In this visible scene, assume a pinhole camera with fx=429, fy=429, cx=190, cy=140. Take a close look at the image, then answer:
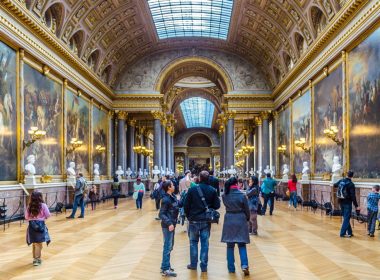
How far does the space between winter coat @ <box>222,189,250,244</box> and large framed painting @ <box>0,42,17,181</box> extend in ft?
36.4

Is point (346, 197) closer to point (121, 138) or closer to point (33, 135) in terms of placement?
point (33, 135)

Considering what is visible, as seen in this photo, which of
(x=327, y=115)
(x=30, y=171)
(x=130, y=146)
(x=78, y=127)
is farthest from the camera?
(x=130, y=146)

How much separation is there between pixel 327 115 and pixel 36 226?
54.0 ft

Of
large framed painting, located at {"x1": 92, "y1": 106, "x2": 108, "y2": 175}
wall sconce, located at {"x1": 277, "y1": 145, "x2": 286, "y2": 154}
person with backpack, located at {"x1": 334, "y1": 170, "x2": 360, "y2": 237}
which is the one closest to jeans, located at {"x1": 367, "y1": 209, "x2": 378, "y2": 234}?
person with backpack, located at {"x1": 334, "y1": 170, "x2": 360, "y2": 237}

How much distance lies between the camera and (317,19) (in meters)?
22.7

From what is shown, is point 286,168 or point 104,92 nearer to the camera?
point 286,168

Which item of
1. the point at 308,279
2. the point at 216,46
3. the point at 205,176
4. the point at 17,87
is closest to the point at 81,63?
the point at 17,87

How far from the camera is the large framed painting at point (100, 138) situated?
1225 inches

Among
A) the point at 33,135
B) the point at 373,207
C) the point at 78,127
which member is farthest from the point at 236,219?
the point at 78,127

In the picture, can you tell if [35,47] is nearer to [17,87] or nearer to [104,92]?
[17,87]

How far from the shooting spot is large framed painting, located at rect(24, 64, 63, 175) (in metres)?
18.7

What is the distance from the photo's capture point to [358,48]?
1712cm

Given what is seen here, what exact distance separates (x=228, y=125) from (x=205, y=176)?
30.3m

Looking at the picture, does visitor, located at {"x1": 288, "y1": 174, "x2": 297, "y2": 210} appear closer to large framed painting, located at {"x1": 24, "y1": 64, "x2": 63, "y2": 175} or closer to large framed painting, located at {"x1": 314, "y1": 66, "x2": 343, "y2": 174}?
large framed painting, located at {"x1": 314, "y1": 66, "x2": 343, "y2": 174}
